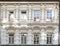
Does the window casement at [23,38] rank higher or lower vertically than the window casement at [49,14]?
lower

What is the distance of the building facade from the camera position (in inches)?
306

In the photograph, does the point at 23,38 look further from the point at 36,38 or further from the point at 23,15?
the point at 23,15

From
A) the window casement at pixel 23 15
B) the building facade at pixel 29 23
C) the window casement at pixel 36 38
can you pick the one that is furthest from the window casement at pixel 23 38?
the window casement at pixel 23 15

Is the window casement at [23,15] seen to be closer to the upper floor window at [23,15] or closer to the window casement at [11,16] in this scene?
the upper floor window at [23,15]

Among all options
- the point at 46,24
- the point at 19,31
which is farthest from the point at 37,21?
the point at 19,31

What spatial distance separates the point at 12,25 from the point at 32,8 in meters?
1.18

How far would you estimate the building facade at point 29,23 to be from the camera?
25.5 feet

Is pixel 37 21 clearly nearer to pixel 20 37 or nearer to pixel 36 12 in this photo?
pixel 36 12

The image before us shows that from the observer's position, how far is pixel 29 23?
7789 millimetres

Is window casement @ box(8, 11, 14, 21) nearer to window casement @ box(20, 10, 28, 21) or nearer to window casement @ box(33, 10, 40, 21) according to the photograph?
window casement @ box(20, 10, 28, 21)

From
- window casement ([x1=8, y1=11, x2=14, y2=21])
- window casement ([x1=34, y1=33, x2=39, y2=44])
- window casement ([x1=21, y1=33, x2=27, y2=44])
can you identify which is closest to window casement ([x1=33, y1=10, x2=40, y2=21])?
window casement ([x1=34, y1=33, x2=39, y2=44])

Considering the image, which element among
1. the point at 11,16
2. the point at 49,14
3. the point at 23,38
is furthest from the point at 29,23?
the point at 49,14

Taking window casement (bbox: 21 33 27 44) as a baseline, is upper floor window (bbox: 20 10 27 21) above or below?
above

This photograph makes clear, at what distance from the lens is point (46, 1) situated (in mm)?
7727
